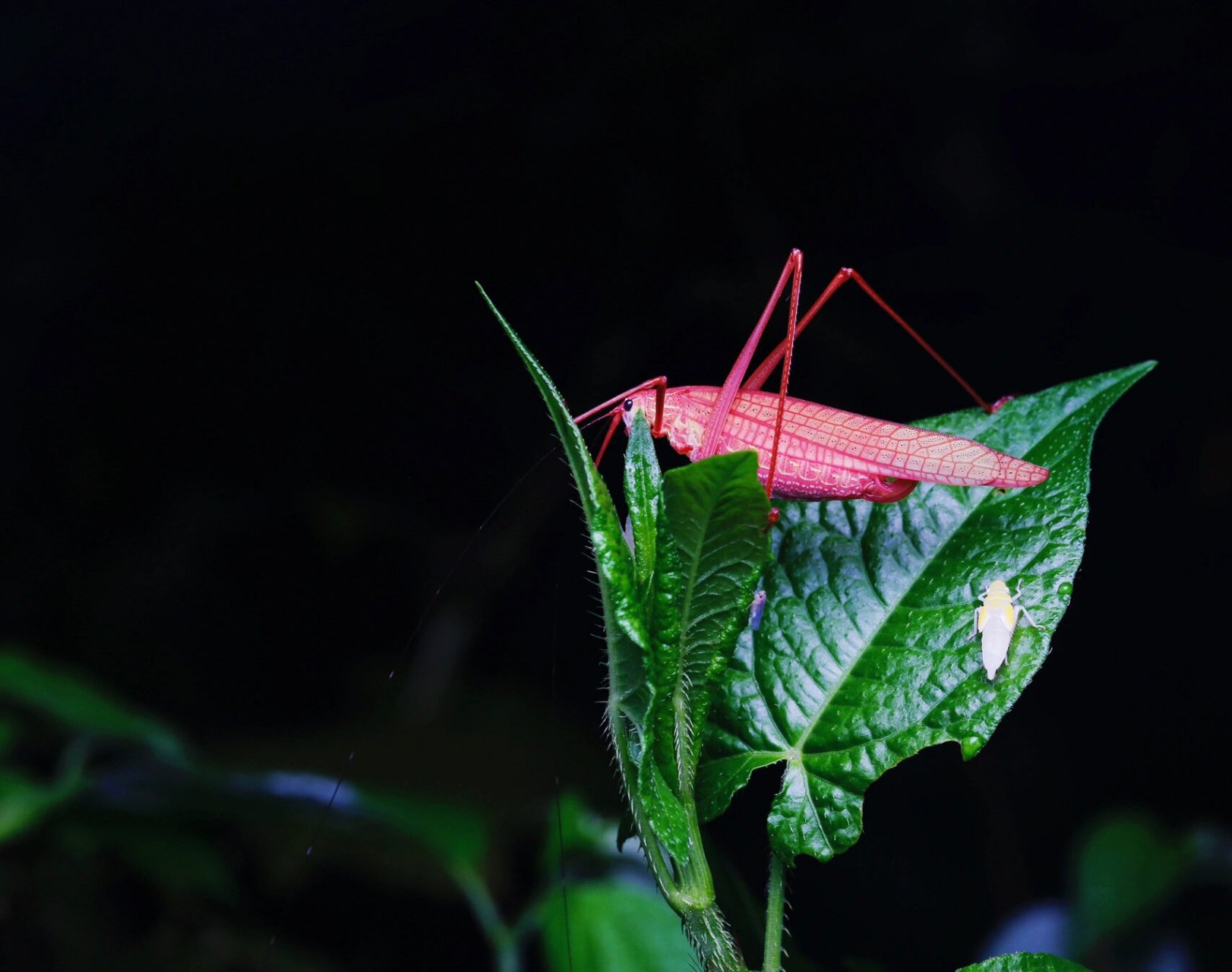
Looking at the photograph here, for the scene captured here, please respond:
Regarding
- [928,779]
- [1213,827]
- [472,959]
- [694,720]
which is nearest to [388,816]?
[472,959]

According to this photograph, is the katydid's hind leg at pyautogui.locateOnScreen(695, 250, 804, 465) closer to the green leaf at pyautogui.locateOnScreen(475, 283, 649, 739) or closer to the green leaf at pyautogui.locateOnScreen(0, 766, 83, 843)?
the green leaf at pyautogui.locateOnScreen(475, 283, 649, 739)

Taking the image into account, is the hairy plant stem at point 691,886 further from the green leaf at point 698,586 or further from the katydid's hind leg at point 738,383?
the katydid's hind leg at point 738,383

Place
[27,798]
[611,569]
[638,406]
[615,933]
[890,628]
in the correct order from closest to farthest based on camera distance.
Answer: [611,569] < [890,628] < [638,406] < [615,933] < [27,798]

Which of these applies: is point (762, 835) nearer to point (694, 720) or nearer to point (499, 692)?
point (499, 692)

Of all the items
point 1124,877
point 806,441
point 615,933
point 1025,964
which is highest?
point 806,441

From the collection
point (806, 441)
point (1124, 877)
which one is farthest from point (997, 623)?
point (1124, 877)

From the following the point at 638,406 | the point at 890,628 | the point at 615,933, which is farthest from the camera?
the point at 615,933

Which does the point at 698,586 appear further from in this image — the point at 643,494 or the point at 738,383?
the point at 738,383
